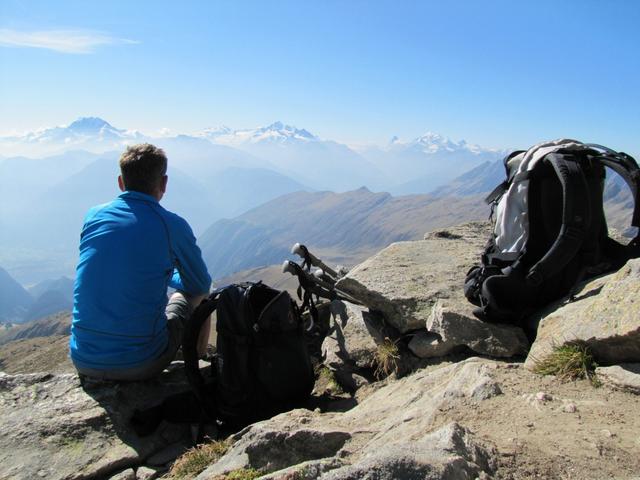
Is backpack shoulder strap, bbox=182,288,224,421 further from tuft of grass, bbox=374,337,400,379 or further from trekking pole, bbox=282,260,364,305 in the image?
trekking pole, bbox=282,260,364,305

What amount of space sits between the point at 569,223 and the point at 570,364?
6.18 feet

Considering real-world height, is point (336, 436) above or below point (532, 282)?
below

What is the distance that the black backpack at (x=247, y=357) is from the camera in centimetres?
631

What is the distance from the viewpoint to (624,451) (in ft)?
11.5

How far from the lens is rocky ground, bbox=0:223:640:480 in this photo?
336 centimetres

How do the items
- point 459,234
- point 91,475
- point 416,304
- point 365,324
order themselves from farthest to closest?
point 459,234
point 365,324
point 416,304
point 91,475

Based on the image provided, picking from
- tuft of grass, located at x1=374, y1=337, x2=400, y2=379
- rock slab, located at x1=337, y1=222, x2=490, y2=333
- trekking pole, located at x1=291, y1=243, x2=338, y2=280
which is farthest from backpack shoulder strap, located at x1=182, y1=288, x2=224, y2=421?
trekking pole, located at x1=291, y1=243, x2=338, y2=280

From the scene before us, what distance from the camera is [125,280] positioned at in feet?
21.7

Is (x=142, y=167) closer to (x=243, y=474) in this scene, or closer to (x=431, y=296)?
(x=243, y=474)

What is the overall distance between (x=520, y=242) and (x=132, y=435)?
5.95 m

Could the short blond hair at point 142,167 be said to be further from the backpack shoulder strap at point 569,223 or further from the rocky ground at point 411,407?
the backpack shoulder strap at point 569,223

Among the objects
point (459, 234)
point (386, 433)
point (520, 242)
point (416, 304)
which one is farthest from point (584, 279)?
point (459, 234)

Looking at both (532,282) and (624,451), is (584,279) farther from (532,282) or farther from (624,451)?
(624,451)

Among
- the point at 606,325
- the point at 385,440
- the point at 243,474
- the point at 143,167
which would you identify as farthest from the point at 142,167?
the point at 606,325
